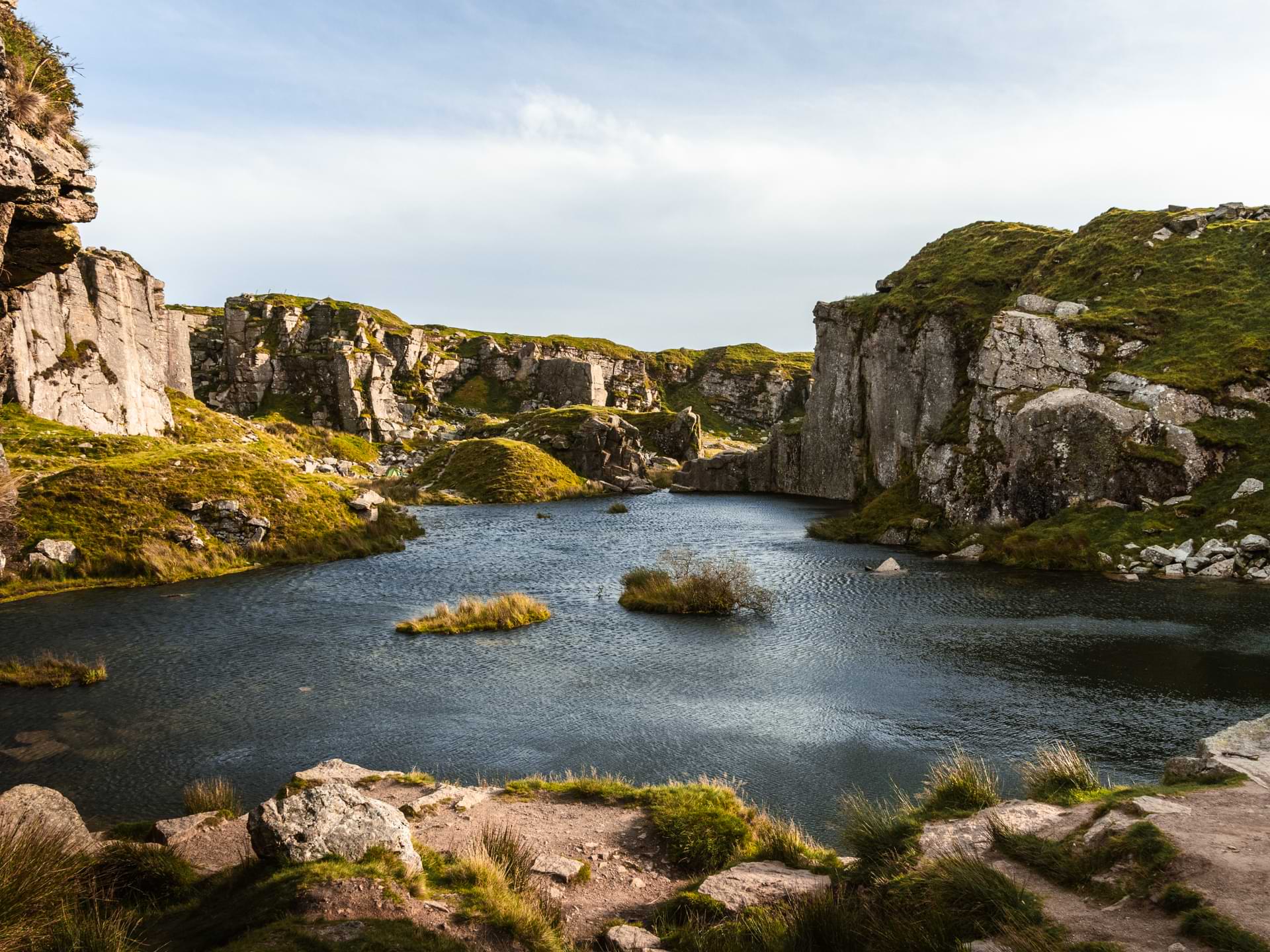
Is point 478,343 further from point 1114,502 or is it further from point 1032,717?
point 1032,717

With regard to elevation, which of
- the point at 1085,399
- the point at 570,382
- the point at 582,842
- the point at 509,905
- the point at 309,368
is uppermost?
the point at 570,382

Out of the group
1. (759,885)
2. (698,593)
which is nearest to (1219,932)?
(759,885)

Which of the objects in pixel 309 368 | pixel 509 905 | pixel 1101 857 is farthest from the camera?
pixel 309 368

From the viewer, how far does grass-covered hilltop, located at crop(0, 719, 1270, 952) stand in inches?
345

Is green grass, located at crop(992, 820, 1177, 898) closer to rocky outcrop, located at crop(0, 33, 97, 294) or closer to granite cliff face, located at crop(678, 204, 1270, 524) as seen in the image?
rocky outcrop, located at crop(0, 33, 97, 294)

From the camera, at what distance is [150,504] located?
137 ft

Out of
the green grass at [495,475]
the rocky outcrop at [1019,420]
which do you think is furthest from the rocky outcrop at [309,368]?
the rocky outcrop at [1019,420]

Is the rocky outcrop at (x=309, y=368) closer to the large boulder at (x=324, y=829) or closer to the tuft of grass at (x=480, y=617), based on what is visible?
the tuft of grass at (x=480, y=617)

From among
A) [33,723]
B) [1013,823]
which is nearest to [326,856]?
[1013,823]

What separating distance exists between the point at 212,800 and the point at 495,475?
79538mm

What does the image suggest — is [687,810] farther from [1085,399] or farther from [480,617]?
[1085,399]

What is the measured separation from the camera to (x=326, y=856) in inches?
418

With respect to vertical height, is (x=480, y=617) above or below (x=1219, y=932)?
below

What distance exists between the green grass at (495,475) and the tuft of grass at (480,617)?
5654 centimetres
